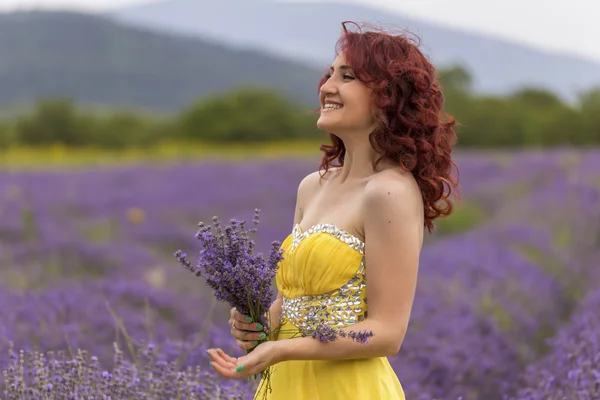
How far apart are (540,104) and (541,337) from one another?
1216 inches

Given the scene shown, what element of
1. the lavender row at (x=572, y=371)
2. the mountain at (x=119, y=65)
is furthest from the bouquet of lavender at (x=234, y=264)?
the mountain at (x=119, y=65)

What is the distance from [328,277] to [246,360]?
0.28 meters

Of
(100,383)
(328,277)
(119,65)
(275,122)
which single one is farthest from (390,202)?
(119,65)

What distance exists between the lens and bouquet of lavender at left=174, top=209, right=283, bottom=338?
5.84ft

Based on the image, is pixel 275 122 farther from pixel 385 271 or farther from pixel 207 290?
pixel 385 271

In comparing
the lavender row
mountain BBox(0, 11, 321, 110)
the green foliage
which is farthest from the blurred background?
mountain BBox(0, 11, 321, 110)

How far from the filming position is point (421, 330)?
423cm

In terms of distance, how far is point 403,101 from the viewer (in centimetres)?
197

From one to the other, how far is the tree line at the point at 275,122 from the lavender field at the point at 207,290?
14487 millimetres

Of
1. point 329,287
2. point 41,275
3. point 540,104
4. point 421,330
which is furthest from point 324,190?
point 540,104

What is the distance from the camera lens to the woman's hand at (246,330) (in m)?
1.88

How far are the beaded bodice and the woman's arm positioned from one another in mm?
50

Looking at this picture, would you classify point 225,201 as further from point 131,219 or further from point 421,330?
point 421,330

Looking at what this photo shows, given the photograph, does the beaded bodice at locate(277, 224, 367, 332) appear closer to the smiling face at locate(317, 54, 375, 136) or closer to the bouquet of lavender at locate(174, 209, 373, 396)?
the bouquet of lavender at locate(174, 209, 373, 396)
